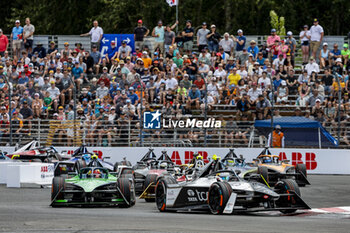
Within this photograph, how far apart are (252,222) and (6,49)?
24.0 meters

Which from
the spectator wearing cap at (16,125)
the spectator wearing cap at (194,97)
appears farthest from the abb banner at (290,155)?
the spectator wearing cap at (16,125)

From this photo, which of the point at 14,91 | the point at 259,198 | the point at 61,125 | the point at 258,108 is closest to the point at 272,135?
the point at 258,108

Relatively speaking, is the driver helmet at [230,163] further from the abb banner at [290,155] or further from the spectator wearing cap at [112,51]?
the spectator wearing cap at [112,51]

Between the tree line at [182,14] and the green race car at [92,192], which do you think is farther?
the tree line at [182,14]

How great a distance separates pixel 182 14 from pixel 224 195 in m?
35.3

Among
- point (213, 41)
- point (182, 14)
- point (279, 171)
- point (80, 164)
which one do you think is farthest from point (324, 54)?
point (182, 14)

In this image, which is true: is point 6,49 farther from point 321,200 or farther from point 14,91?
point 321,200

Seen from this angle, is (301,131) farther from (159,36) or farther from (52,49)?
(52,49)

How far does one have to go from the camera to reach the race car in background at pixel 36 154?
85.9 ft

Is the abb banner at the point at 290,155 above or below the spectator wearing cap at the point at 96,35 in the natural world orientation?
below

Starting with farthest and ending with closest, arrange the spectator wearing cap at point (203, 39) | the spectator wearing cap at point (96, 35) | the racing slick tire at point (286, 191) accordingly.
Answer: the spectator wearing cap at point (96, 35) → the spectator wearing cap at point (203, 39) → the racing slick tire at point (286, 191)

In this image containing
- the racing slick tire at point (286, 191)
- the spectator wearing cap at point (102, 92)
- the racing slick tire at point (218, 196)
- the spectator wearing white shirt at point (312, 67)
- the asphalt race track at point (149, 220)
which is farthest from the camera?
the spectator wearing cap at point (102, 92)

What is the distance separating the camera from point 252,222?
13.8 metres

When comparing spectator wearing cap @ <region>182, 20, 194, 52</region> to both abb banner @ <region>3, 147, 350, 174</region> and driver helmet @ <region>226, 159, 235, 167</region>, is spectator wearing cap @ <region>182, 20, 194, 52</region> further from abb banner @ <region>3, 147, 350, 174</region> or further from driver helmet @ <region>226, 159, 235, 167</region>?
driver helmet @ <region>226, 159, 235, 167</region>
